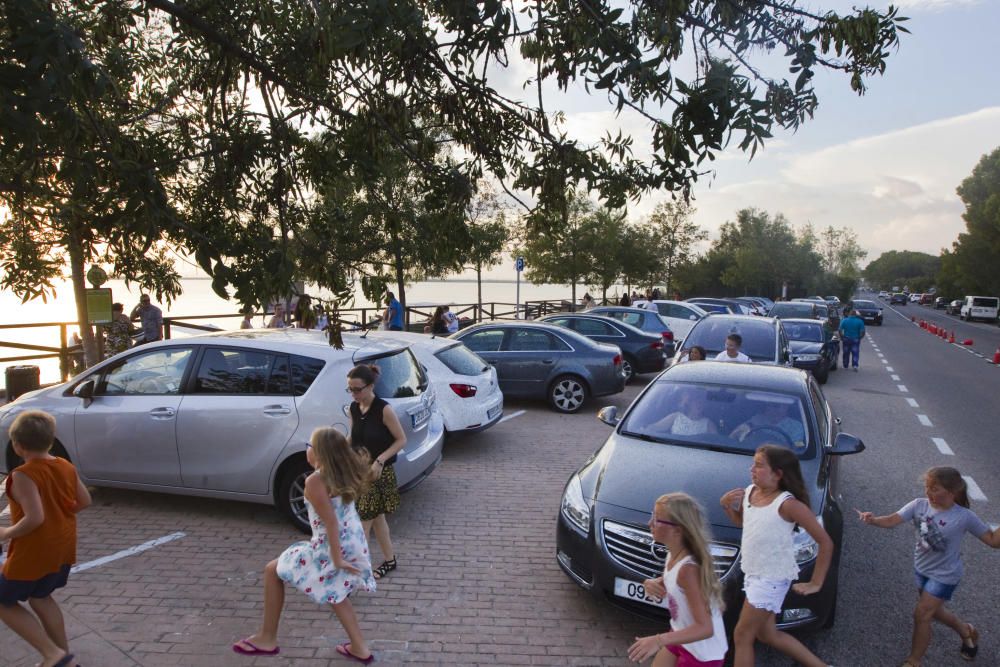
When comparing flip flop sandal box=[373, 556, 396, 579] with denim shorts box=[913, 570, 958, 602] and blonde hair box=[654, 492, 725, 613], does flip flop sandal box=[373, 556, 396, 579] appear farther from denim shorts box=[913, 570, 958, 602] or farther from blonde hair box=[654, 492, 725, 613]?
denim shorts box=[913, 570, 958, 602]

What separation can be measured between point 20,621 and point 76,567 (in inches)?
65.5

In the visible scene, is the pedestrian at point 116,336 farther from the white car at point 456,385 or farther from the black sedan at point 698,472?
A: the black sedan at point 698,472

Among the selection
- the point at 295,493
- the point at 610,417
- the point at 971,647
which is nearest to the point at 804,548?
the point at 971,647

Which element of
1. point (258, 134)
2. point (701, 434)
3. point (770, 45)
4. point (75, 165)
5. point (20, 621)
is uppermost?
point (770, 45)

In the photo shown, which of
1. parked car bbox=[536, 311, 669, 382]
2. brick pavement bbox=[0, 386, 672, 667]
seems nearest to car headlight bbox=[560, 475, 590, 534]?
brick pavement bbox=[0, 386, 672, 667]

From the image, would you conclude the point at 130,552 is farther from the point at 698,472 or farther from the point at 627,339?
the point at 627,339

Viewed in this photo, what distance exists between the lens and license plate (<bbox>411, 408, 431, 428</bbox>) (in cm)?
621

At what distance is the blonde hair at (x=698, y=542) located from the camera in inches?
118

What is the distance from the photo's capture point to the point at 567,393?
11.5m

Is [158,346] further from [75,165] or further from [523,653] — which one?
[523,653]

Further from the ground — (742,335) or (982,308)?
(742,335)

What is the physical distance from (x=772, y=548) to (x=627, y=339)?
37.5 ft

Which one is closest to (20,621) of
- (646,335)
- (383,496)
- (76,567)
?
(76,567)

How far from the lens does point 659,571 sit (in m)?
4.10
